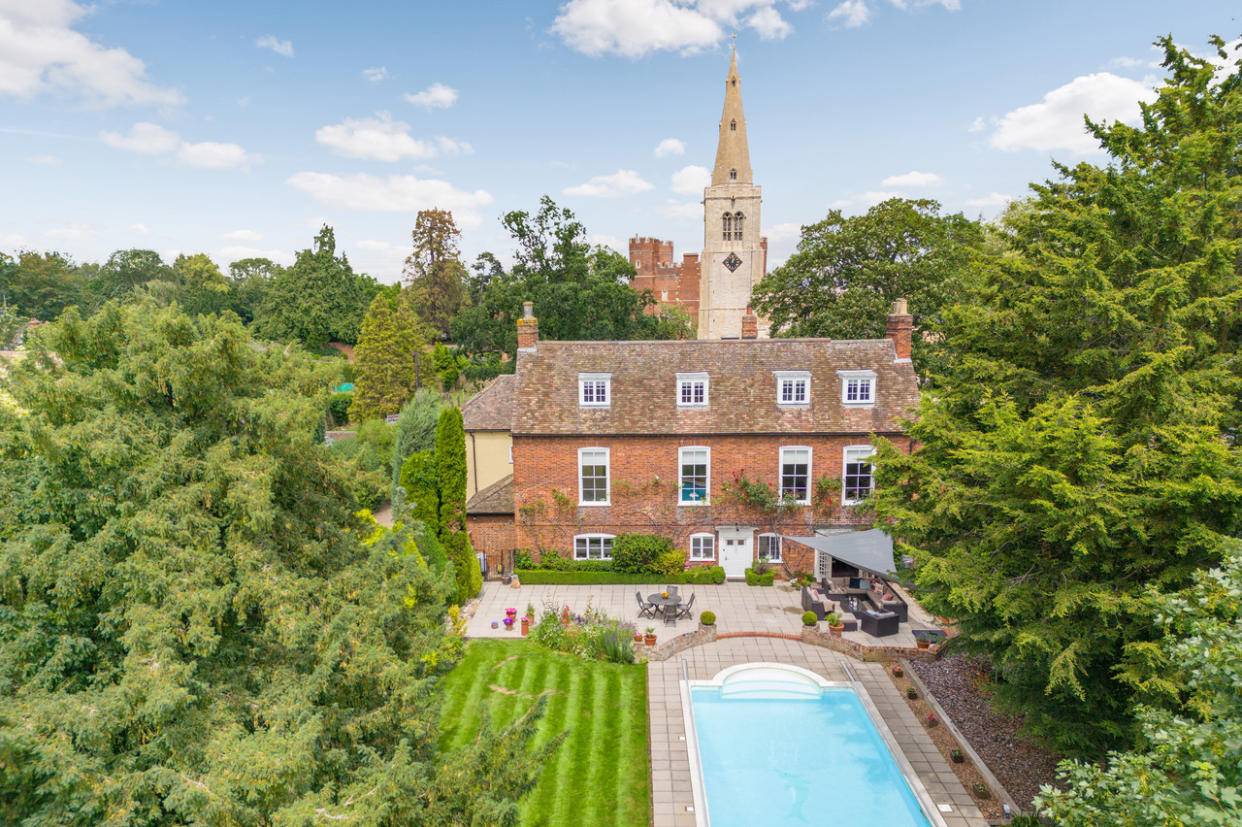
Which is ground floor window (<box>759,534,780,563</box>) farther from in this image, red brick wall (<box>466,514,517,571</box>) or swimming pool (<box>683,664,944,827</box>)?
red brick wall (<box>466,514,517,571</box>)

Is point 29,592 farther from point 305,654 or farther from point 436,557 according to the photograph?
point 436,557

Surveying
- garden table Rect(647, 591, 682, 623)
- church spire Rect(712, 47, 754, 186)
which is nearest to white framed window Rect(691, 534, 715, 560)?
garden table Rect(647, 591, 682, 623)

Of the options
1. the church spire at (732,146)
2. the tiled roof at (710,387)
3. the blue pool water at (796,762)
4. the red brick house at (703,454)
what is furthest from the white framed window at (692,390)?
the church spire at (732,146)

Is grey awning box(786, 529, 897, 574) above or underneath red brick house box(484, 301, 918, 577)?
underneath

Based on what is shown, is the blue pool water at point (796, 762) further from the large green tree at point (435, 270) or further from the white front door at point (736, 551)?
the large green tree at point (435, 270)

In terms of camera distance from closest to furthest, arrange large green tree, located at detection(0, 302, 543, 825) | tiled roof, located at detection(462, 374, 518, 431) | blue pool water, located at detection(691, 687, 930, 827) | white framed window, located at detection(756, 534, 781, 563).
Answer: large green tree, located at detection(0, 302, 543, 825), blue pool water, located at detection(691, 687, 930, 827), white framed window, located at detection(756, 534, 781, 563), tiled roof, located at detection(462, 374, 518, 431)

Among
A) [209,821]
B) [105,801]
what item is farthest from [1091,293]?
[105,801]

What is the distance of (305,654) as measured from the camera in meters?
7.63

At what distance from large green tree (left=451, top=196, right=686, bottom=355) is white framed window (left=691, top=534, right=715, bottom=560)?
24.4 meters

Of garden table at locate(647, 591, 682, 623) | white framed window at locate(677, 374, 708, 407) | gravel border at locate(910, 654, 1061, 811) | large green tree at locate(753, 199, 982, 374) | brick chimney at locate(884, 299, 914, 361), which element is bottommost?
gravel border at locate(910, 654, 1061, 811)

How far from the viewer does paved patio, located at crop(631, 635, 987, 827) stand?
13.1 metres

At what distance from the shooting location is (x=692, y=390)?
2506 cm

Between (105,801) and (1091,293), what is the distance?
15.8m

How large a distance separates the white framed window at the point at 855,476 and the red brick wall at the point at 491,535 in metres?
13.5
